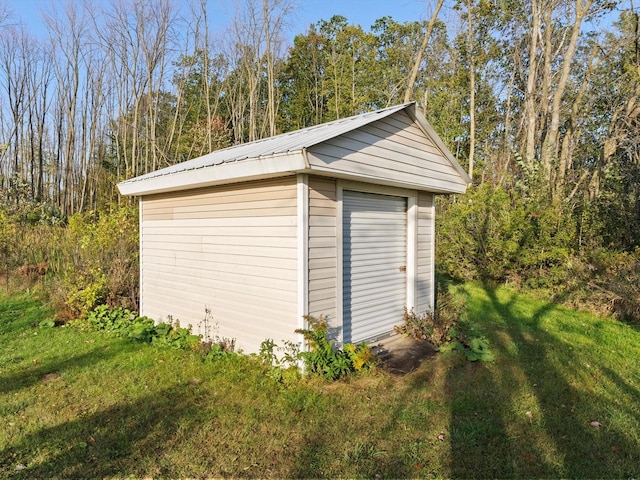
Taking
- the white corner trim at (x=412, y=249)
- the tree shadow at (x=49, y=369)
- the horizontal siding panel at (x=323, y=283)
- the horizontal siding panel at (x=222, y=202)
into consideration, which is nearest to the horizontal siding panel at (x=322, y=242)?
the horizontal siding panel at (x=323, y=283)

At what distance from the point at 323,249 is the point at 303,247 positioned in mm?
297

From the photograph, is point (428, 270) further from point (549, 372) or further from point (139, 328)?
point (139, 328)

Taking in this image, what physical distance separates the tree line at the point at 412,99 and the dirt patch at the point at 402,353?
465 cm

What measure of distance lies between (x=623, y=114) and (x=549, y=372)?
9477 mm

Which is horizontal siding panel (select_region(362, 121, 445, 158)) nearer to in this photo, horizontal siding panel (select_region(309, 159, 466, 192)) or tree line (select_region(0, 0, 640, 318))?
horizontal siding panel (select_region(309, 159, 466, 192))

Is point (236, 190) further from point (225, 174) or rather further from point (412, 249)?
point (412, 249)

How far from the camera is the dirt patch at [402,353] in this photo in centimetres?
435

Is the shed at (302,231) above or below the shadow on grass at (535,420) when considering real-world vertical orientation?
above

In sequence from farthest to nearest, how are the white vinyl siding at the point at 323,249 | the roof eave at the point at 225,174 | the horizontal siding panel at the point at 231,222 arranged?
the horizontal siding panel at the point at 231,222
the white vinyl siding at the point at 323,249
the roof eave at the point at 225,174

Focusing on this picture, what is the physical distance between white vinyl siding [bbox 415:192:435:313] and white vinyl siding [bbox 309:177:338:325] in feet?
6.17

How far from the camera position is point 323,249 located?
4.13 metres

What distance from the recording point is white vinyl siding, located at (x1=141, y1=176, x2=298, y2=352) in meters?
4.14

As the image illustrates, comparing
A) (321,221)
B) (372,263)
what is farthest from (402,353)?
(321,221)

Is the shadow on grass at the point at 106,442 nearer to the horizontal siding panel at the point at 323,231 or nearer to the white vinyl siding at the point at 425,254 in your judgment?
the horizontal siding panel at the point at 323,231
